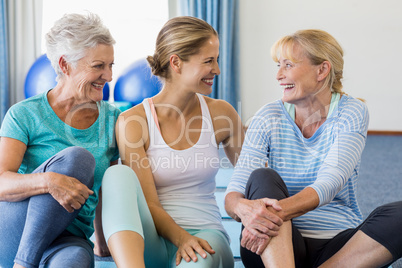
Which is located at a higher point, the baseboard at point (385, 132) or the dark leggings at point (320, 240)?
the dark leggings at point (320, 240)

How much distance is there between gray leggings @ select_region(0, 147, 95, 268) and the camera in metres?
1.27

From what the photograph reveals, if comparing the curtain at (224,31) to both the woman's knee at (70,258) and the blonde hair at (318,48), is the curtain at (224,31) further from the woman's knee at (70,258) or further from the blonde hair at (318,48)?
the woman's knee at (70,258)

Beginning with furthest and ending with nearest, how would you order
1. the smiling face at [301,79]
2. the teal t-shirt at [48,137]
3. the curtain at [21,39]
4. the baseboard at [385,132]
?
the baseboard at [385,132] < the curtain at [21,39] < the smiling face at [301,79] < the teal t-shirt at [48,137]

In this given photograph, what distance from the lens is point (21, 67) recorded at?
4.88 metres

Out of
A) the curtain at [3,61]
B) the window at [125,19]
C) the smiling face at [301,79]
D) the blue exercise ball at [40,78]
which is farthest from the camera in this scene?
the window at [125,19]

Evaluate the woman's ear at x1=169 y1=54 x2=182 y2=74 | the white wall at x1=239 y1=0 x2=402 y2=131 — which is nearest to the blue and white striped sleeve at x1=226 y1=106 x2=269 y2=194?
the woman's ear at x1=169 y1=54 x2=182 y2=74

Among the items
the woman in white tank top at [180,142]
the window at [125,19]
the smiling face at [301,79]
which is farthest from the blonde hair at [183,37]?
the window at [125,19]

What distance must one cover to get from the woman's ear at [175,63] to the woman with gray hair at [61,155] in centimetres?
21

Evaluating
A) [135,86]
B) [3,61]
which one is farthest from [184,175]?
[3,61]

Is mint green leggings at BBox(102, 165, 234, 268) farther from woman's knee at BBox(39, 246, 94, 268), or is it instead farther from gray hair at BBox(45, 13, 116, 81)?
gray hair at BBox(45, 13, 116, 81)

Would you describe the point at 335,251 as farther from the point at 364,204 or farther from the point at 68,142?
the point at 364,204

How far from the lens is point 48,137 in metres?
1.50

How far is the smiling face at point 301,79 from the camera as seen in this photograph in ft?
5.16

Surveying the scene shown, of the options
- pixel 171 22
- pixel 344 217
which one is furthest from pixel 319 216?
pixel 171 22
